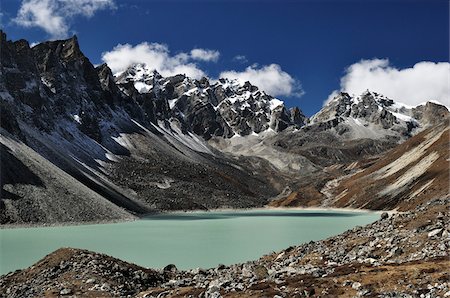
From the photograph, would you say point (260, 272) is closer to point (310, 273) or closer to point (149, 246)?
point (310, 273)

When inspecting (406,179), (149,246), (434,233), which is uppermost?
(406,179)

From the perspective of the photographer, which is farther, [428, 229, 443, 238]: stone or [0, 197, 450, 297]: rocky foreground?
[428, 229, 443, 238]: stone

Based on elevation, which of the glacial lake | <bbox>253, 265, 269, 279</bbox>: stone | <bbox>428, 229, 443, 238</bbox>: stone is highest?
<bbox>428, 229, 443, 238</bbox>: stone

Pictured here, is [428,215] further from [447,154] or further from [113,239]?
[447,154]

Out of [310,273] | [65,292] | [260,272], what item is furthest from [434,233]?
[65,292]

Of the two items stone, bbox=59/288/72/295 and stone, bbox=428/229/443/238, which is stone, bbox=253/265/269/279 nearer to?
stone, bbox=428/229/443/238

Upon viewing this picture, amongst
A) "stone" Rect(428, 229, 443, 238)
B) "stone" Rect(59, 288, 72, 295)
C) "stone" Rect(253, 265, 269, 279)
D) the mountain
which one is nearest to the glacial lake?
"stone" Rect(253, 265, 269, 279)

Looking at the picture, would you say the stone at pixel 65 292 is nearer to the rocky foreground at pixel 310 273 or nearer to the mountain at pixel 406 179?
the rocky foreground at pixel 310 273

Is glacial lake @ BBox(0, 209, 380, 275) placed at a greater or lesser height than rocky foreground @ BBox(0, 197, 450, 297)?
lesser

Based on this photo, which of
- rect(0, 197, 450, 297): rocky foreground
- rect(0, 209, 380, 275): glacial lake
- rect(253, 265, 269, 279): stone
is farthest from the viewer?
rect(0, 209, 380, 275): glacial lake

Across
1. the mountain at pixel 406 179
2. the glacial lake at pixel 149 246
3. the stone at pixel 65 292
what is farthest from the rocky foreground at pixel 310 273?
the mountain at pixel 406 179
